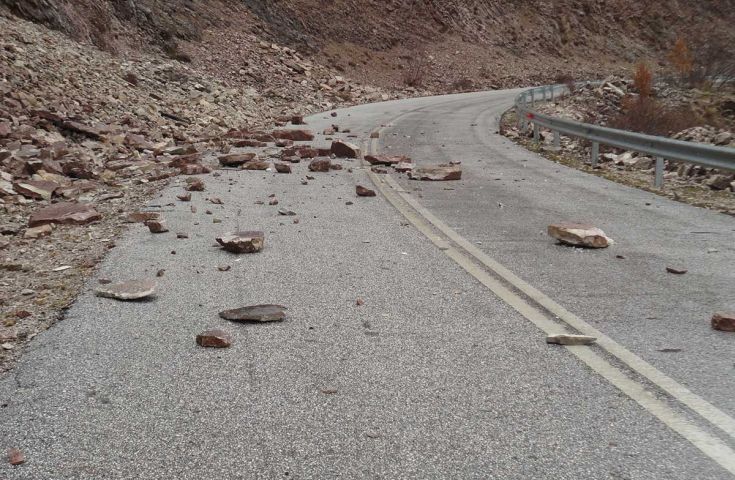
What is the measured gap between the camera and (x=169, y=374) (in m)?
3.69

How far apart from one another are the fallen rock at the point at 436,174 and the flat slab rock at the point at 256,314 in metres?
6.71

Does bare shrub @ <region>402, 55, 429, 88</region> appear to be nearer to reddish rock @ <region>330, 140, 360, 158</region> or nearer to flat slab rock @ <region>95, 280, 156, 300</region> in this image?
reddish rock @ <region>330, 140, 360, 158</region>

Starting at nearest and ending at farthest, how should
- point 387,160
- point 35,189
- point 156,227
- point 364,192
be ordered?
point 156,227 < point 35,189 < point 364,192 < point 387,160

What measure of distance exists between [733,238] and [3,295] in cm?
703

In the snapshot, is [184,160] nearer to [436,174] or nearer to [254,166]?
[254,166]

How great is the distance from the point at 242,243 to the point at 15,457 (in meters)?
3.61

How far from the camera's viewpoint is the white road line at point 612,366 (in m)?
3.00

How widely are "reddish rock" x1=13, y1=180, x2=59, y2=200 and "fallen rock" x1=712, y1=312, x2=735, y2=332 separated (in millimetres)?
8422

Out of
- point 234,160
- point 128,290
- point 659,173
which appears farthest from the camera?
point 234,160

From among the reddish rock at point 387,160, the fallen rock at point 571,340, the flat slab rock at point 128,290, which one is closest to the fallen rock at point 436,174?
the reddish rock at point 387,160

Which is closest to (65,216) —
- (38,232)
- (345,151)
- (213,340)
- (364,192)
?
(38,232)

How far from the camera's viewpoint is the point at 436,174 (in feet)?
36.3

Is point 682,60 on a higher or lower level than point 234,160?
higher

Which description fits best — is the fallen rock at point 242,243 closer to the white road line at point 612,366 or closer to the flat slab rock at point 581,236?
the white road line at point 612,366
